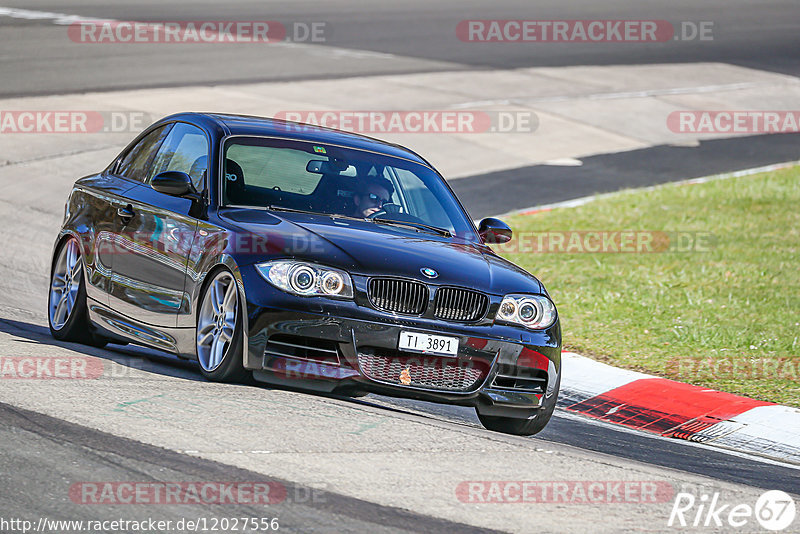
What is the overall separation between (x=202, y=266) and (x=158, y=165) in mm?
1478

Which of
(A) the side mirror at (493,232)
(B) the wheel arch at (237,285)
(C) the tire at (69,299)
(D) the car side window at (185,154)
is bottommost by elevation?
(C) the tire at (69,299)

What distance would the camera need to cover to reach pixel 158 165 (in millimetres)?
8727

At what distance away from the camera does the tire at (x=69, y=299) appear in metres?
8.92

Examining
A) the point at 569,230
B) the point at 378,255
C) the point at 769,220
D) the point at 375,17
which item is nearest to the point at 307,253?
the point at 378,255

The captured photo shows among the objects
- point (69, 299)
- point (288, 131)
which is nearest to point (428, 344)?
point (288, 131)

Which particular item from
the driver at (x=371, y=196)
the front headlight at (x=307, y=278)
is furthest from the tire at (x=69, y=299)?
the front headlight at (x=307, y=278)

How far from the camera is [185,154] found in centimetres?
854

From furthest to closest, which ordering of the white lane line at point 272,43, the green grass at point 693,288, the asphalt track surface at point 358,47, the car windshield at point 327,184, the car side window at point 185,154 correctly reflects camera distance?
the white lane line at point 272,43, the asphalt track surface at point 358,47, the green grass at point 693,288, the car side window at point 185,154, the car windshield at point 327,184

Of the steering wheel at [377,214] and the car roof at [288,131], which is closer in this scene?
the steering wheel at [377,214]

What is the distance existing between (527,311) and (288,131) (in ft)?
6.99

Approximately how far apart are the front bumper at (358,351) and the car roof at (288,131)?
1.72 meters

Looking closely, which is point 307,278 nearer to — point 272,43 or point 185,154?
point 185,154

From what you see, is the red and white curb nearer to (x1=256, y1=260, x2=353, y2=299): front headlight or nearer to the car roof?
the car roof

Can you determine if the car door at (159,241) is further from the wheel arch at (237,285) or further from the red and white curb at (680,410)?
the red and white curb at (680,410)
